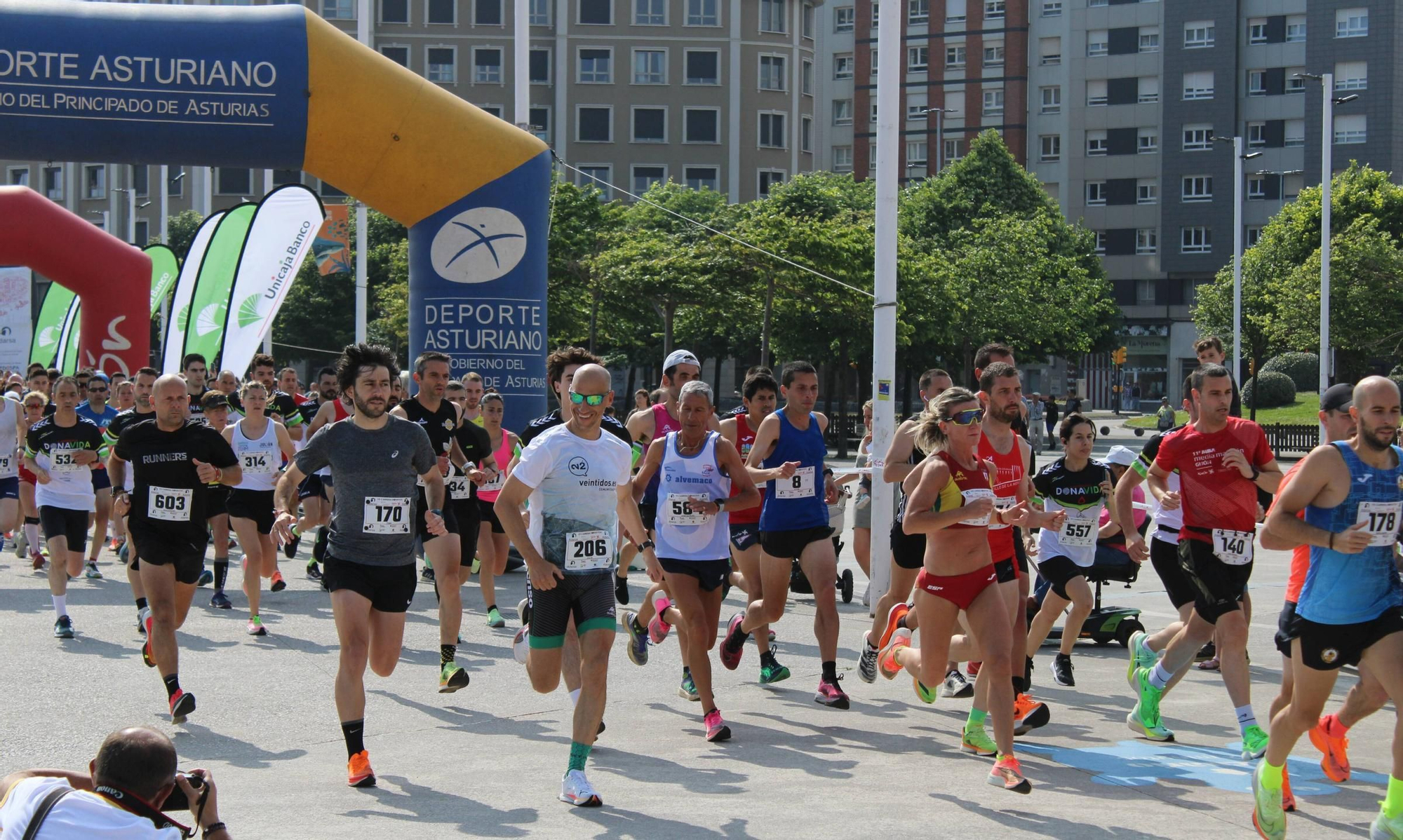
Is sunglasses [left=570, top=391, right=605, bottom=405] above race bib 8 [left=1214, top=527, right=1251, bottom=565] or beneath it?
above

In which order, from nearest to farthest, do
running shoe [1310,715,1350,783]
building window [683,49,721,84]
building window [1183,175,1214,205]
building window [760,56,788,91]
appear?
running shoe [1310,715,1350,783]
building window [1183,175,1214,205]
building window [683,49,721,84]
building window [760,56,788,91]

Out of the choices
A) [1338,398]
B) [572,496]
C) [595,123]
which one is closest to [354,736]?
[572,496]

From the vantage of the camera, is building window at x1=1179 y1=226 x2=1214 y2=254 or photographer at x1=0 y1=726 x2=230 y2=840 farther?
building window at x1=1179 y1=226 x2=1214 y2=254

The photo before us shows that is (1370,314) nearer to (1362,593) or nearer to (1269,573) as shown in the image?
(1269,573)

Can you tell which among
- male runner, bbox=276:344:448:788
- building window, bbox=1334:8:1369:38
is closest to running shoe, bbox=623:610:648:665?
male runner, bbox=276:344:448:788

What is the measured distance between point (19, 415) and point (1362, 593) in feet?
40.3

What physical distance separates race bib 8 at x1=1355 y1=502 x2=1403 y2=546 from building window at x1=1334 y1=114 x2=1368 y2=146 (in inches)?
2861

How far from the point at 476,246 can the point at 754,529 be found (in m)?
6.79

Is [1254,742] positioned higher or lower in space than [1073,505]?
lower

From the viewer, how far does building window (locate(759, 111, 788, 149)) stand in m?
80.5

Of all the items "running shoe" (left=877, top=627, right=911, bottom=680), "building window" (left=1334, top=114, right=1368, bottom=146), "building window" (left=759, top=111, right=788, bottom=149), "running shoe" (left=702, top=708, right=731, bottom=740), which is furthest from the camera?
"building window" (left=759, top=111, right=788, bottom=149)

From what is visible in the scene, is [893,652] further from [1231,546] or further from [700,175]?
[700,175]

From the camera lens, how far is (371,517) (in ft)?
23.1

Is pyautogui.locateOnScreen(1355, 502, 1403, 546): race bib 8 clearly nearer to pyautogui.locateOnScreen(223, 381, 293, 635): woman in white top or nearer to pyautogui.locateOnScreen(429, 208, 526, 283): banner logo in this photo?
pyautogui.locateOnScreen(223, 381, 293, 635): woman in white top
